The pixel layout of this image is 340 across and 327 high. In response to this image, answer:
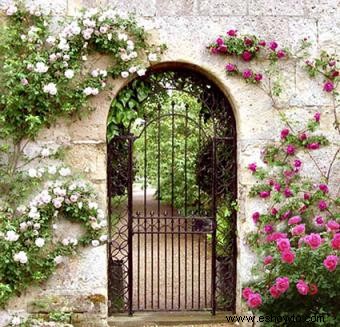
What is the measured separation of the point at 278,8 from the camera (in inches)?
196

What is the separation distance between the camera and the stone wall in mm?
4930

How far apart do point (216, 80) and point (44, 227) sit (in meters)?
1.94

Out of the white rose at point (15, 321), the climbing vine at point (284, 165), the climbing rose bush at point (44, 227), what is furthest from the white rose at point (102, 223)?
the climbing vine at point (284, 165)

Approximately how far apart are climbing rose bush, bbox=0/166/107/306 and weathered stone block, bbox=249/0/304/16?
2.11m

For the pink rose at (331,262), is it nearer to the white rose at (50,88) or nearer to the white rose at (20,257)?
→ the white rose at (20,257)

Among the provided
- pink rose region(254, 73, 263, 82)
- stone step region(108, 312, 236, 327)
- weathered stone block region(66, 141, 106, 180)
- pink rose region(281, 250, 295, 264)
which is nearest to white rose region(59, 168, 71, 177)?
weathered stone block region(66, 141, 106, 180)

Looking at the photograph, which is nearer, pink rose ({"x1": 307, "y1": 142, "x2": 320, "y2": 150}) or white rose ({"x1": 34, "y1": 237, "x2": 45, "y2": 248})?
white rose ({"x1": 34, "y1": 237, "x2": 45, "y2": 248})

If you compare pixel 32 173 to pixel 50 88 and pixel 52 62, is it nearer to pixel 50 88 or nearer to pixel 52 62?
pixel 50 88

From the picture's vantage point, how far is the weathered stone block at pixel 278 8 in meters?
4.98

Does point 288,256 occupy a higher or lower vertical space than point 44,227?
lower

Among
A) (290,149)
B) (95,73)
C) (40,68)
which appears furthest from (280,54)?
(40,68)

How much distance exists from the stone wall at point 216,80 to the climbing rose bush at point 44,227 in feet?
0.44

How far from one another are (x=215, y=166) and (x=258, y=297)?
61.6 inches

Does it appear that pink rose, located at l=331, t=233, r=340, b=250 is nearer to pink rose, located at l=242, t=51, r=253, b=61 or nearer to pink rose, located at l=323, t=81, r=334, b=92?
pink rose, located at l=323, t=81, r=334, b=92
